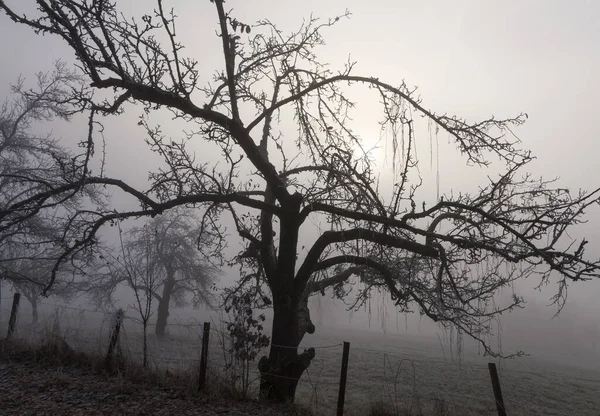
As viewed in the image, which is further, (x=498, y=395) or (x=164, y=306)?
(x=164, y=306)

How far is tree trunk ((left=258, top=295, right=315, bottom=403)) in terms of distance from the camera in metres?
5.80

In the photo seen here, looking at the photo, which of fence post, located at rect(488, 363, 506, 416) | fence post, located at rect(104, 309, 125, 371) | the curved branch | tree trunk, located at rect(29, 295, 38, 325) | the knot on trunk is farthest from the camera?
tree trunk, located at rect(29, 295, 38, 325)

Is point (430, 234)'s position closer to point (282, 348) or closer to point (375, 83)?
point (375, 83)

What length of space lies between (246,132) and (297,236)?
2.05m

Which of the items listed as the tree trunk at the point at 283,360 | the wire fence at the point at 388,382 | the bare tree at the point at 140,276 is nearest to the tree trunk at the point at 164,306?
the bare tree at the point at 140,276

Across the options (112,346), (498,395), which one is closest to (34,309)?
(112,346)

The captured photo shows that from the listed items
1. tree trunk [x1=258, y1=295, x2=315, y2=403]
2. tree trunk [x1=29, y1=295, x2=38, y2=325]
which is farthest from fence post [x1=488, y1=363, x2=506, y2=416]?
tree trunk [x1=29, y1=295, x2=38, y2=325]

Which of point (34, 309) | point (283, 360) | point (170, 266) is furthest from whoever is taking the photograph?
point (170, 266)

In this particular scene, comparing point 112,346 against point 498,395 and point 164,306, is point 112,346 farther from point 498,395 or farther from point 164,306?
point 164,306

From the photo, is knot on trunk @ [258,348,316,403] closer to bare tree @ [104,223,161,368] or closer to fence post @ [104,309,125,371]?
bare tree @ [104,223,161,368]

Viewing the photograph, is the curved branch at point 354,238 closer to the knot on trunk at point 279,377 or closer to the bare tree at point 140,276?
the knot on trunk at point 279,377

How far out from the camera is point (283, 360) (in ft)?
19.4

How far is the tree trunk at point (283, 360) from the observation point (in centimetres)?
580

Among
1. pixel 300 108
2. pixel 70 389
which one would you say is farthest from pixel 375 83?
pixel 70 389
